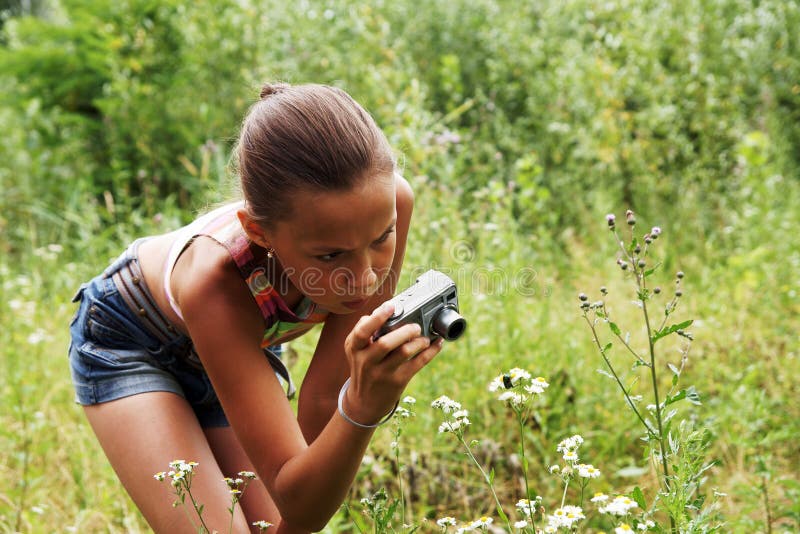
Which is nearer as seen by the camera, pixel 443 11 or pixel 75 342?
pixel 75 342

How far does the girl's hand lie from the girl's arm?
0.54 meters

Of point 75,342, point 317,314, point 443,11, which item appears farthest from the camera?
point 443,11

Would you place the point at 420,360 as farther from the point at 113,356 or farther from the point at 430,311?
the point at 113,356

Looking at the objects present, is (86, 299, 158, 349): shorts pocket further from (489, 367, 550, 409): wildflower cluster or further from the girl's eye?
(489, 367, 550, 409): wildflower cluster

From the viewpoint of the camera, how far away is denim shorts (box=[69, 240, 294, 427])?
210 centimetres

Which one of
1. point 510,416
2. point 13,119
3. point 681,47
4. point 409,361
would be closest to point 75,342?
point 409,361

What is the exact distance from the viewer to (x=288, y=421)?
1737mm

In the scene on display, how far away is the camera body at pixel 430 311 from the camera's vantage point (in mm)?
1500

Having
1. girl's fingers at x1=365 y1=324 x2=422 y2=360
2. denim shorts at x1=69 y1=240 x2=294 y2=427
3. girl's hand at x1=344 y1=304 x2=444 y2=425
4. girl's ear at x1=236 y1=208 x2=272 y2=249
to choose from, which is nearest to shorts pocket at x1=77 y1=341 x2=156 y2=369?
denim shorts at x1=69 y1=240 x2=294 y2=427

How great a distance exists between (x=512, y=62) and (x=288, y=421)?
4.14 metres

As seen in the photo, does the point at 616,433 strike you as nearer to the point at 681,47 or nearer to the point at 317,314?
the point at 317,314

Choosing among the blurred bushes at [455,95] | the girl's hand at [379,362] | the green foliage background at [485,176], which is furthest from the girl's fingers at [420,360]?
the blurred bushes at [455,95]

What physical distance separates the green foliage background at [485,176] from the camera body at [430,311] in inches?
37.6

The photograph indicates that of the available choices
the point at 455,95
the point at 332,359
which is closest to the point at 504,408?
the point at 332,359
